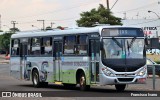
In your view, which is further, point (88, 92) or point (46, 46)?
point (46, 46)

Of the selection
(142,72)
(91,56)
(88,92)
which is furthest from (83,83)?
(142,72)

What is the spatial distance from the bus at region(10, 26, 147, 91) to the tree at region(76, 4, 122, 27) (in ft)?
→ 112

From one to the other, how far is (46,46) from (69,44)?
7.56ft

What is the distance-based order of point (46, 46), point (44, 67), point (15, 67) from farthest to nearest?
point (15, 67)
point (44, 67)
point (46, 46)

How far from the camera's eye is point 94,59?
21594mm

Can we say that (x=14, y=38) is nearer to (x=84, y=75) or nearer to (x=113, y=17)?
(x=84, y=75)

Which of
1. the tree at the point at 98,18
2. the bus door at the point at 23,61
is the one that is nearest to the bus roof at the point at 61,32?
the bus door at the point at 23,61

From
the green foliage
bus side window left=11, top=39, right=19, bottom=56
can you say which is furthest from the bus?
the green foliage

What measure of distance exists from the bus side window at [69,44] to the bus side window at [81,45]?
407mm

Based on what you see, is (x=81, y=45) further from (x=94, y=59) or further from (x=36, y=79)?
(x=36, y=79)

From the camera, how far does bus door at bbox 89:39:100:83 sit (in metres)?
21.4

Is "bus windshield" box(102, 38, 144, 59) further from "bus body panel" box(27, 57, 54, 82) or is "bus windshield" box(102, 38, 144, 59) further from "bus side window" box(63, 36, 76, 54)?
"bus body panel" box(27, 57, 54, 82)

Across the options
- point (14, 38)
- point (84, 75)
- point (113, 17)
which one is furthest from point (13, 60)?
point (113, 17)

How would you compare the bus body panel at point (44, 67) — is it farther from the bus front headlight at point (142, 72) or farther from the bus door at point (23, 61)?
the bus front headlight at point (142, 72)
